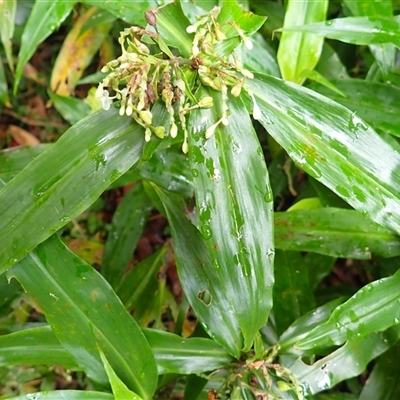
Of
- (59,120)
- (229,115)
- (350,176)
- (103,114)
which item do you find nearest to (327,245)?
(350,176)

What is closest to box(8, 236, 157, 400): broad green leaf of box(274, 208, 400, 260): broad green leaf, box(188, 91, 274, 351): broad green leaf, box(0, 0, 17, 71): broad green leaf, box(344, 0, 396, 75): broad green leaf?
box(188, 91, 274, 351): broad green leaf

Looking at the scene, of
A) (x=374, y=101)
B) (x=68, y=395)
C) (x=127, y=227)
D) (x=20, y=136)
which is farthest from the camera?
(x=20, y=136)

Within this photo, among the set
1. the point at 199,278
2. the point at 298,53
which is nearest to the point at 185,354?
the point at 199,278

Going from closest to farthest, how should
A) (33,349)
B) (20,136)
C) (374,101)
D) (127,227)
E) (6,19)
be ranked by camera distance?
(33,349) < (374,101) < (6,19) < (127,227) < (20,136)

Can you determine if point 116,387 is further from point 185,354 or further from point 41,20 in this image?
point 41,20

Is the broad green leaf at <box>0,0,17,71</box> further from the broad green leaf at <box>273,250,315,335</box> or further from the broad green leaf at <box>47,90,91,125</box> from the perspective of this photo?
the broad green leaf at <box>273,250,315,335</box>

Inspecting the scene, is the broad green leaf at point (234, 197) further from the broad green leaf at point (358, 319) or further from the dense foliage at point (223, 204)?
the broad green leaf at point (358, 319)

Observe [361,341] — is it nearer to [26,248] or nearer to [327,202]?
[327,202]
